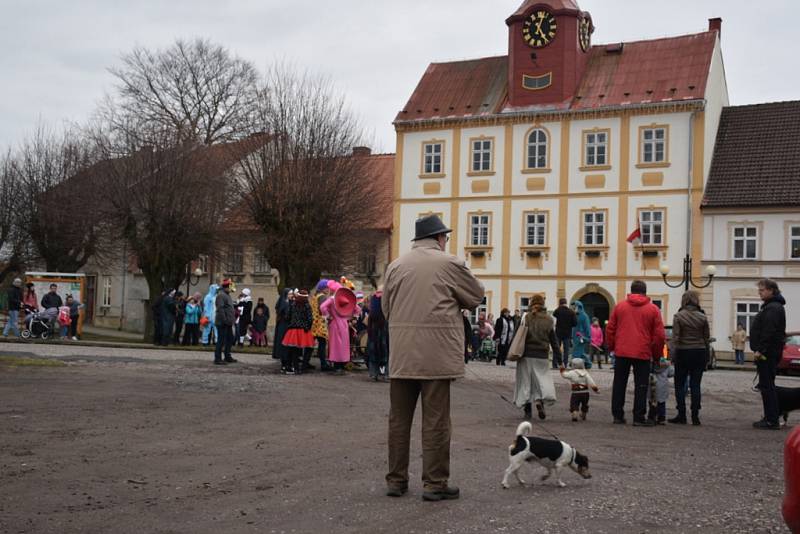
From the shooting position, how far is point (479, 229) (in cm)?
4603

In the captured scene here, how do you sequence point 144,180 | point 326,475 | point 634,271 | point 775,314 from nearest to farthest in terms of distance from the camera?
1. point 326,475
2. point 775,314
3. point 144,180
4. point 634,271

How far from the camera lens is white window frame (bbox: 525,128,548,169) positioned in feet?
147

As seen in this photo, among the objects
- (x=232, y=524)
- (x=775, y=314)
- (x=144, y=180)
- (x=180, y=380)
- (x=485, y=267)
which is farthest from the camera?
(x=485, y=267)

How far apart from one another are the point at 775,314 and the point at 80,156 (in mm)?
41140

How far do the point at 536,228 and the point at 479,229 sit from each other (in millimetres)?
2785

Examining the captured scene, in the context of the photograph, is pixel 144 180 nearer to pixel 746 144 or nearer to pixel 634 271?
pixel 634 271

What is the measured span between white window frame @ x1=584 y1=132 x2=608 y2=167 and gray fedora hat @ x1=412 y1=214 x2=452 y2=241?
122ft

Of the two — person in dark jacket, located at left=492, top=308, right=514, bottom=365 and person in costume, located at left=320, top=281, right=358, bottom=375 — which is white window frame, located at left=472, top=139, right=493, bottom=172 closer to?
person in dark jacket, located at left=492, top=308, right=514, bottom=365

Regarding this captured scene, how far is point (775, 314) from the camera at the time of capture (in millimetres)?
13195

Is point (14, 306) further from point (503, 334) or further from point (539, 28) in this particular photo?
point (539, 28)

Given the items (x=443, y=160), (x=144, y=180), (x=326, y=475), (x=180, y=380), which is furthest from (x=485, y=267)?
(x=326, y=475)

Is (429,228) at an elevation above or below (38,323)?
above

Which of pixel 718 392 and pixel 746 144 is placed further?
pixel 746 144

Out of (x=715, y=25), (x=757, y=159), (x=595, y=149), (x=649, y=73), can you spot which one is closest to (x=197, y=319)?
(x=595, y=149)
